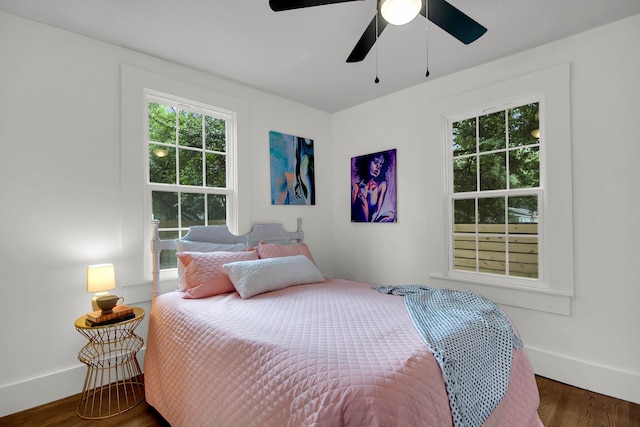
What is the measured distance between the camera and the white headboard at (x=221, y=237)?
2.63 metres

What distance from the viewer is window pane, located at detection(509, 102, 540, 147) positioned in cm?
272

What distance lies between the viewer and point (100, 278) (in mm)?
2256

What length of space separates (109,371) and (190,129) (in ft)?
6.77

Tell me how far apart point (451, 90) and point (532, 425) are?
8.89 ft

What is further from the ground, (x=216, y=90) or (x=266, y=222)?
(x=216, y=90)

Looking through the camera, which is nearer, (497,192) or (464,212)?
(497,192)

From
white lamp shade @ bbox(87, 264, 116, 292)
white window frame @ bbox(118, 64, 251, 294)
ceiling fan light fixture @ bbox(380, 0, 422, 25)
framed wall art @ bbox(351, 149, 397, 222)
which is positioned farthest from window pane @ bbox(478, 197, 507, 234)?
white lamp shade @ bbox(87, 264, 116, 292)

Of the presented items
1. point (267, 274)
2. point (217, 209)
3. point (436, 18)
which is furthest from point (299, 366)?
point (217, 209)

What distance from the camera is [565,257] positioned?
2496 millimetres

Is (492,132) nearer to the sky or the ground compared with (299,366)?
nearer to the sky

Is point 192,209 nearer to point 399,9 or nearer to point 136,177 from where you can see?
point 136,177

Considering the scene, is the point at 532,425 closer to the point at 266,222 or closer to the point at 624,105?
the point at 624,105

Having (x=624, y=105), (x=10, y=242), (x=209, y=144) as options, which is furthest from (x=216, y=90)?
(x=624, y=105)

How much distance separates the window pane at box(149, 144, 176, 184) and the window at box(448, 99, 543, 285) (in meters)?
2.62
